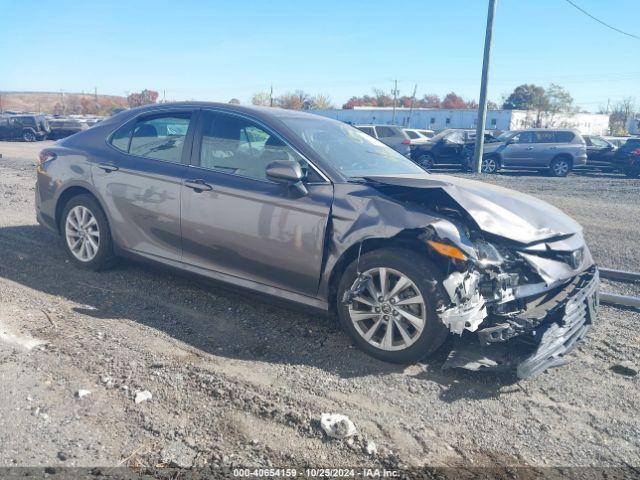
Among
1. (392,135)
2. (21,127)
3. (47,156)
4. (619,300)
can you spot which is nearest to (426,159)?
(392,135)

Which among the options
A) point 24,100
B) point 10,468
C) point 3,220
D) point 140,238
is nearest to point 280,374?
point 10,468

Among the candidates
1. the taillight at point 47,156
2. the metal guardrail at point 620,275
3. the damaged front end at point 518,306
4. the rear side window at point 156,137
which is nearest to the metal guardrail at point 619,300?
the metal guardrail at point 620,275

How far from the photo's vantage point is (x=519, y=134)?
21.7m

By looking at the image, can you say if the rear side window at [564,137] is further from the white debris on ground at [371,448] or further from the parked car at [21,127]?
the parked car at [21,127]

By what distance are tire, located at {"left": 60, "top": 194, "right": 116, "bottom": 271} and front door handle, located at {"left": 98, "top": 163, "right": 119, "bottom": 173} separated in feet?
1.09

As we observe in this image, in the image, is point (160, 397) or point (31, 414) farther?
point (160, 397)

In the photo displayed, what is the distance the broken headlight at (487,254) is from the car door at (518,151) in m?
18.3

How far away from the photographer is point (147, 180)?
5.24 m

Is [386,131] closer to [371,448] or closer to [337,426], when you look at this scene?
[337,426]

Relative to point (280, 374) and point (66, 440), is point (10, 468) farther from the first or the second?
point (280, 374)

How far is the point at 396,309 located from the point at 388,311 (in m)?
0.06

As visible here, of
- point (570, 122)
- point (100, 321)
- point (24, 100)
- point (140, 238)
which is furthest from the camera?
point (24, 100)

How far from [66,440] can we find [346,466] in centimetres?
147

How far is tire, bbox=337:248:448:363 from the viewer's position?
152 inches
